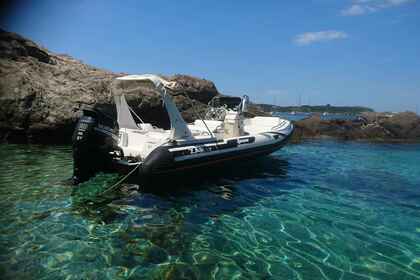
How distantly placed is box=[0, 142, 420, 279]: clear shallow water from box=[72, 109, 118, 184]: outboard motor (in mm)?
507

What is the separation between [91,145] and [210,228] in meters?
3.63

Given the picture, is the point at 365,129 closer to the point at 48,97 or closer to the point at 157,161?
the point at 157,161

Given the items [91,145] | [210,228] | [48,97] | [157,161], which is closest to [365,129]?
[157,161]

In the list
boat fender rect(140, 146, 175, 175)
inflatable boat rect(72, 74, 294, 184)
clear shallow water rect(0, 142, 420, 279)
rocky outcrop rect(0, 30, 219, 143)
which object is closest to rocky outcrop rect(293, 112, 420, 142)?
rocky outcrop rect(0, 30, 219, 143)

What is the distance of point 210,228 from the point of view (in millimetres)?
6035

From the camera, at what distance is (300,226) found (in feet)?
20.7

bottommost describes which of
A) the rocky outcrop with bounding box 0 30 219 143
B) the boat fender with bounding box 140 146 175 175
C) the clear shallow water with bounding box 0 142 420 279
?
the clear shallow water with bounding box 0 142 420 279

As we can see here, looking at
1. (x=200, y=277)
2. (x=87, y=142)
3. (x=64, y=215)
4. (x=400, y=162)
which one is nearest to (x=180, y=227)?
(x=200, y=277)

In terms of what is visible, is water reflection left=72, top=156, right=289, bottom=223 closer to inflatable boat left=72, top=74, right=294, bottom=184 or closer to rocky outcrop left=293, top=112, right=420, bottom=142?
inflatable boat left=72, top=74, right=294, bottom=184

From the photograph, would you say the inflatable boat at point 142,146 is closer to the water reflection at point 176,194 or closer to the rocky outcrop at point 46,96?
the water reflection at point 176,194

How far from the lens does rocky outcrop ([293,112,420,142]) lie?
23797 mm

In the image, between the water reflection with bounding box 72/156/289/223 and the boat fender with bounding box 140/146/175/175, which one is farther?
the boat fender with bounding box 140/146/175/175

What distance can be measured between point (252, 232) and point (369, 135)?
2139 centimetres

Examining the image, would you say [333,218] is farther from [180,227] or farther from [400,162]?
[400,162]
